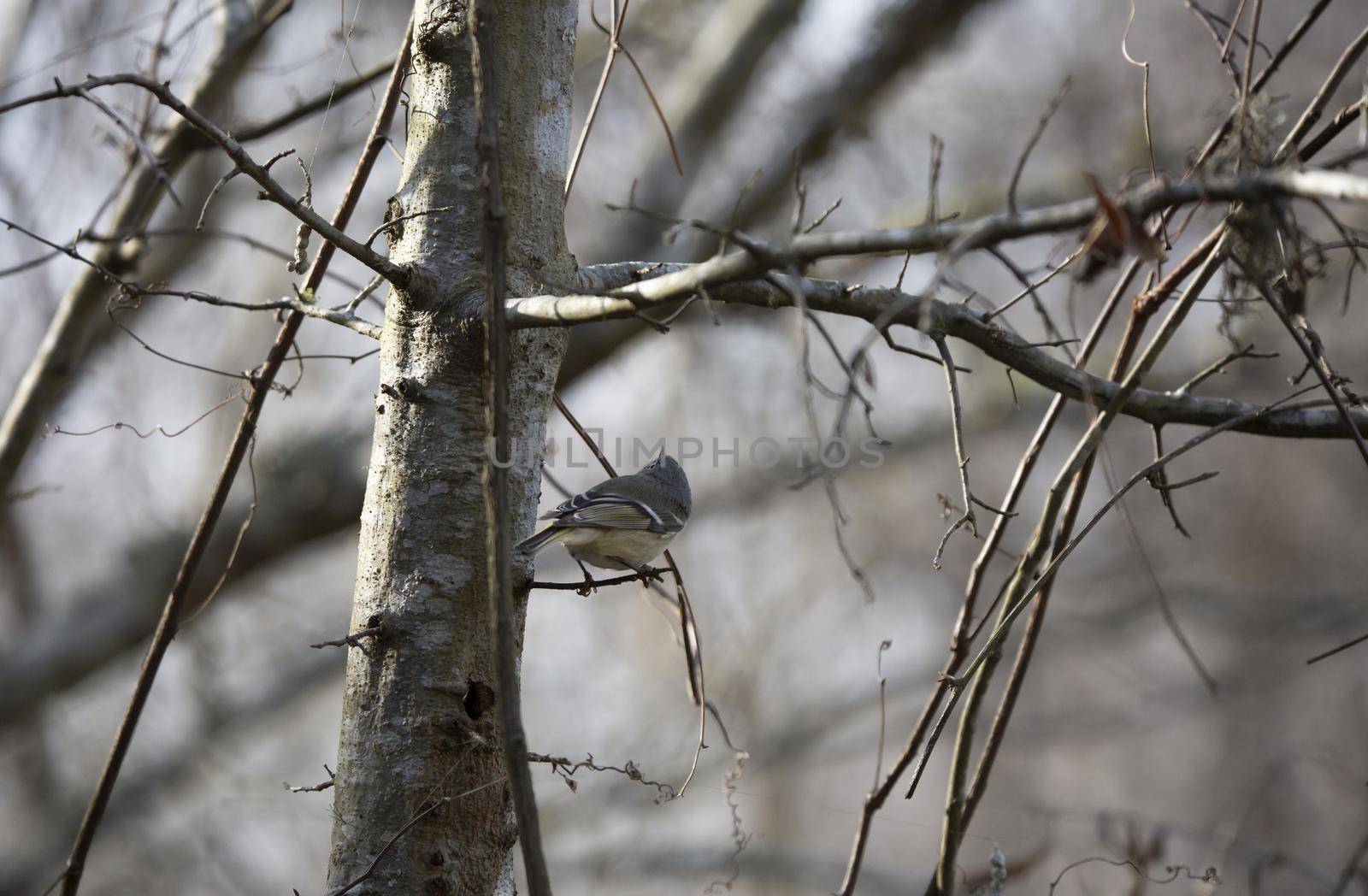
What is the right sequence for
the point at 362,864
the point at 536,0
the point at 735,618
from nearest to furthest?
the point at 362,864, the point at 536,0, the point at 735,618

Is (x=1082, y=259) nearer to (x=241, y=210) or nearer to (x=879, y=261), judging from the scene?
(x=879, y=261)

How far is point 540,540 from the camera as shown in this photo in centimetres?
217

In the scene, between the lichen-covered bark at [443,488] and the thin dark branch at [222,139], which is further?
the lichen-covered bark at [443,488]

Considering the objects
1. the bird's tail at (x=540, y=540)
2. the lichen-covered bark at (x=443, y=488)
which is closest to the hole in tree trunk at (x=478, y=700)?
the lichen-covered bark at (x=443, y=488)

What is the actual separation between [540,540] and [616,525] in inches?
19.4

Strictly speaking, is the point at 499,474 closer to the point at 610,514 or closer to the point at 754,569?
the point at 610,514

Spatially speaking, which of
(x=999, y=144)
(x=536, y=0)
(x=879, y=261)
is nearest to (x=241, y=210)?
(x=879, y=261)

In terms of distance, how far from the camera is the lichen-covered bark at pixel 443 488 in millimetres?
1545

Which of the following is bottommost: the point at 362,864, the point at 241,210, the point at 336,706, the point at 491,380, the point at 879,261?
the point at 362,864

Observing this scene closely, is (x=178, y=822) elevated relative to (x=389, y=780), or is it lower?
elevated

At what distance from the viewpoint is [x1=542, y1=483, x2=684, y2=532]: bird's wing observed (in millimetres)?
2604

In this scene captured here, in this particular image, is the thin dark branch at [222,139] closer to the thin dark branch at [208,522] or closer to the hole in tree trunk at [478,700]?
the thin dark branch at [208,522]

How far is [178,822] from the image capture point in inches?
376

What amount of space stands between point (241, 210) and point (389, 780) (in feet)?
25.8
